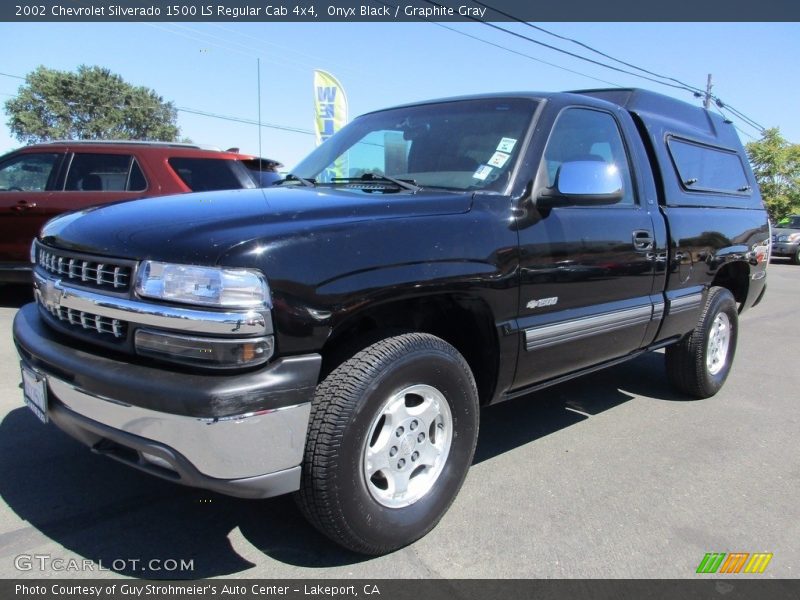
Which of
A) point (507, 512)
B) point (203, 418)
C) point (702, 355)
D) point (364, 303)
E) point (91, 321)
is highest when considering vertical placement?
point (364, 303)

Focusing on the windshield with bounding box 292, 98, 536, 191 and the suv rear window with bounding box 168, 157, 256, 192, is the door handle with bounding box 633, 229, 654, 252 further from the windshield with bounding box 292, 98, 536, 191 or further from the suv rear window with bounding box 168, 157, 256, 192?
the suv rear window with bounding box 168, 157, 256, 192

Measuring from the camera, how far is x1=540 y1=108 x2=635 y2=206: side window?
3258 mm

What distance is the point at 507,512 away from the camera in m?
2.92

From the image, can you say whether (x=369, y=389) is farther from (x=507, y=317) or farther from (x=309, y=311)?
(x=507, y=317)

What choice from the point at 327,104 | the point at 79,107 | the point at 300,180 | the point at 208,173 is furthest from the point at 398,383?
the point at 79,107

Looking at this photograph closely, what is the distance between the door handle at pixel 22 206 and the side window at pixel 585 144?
6198 millimetres

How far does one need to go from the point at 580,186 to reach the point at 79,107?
52.1m

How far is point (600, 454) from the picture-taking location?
12.0 ft

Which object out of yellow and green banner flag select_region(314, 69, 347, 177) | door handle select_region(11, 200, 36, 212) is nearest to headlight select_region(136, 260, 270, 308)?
door handle select_region(11, 200, 36, 212)

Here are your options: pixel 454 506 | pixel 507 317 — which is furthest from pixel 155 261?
pixel 454 506

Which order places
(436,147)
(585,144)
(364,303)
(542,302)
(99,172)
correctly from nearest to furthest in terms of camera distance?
(364,303)
(542,302)
(436,147)
(585,144)
(99,172)

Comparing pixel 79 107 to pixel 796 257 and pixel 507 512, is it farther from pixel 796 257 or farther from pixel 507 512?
pixel 507 512
